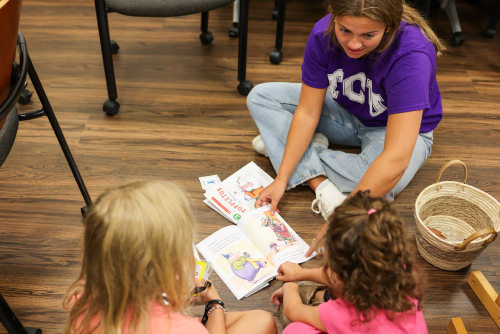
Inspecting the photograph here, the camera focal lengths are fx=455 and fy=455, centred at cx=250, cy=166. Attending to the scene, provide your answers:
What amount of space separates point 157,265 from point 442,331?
89cm

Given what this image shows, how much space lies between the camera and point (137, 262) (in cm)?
77

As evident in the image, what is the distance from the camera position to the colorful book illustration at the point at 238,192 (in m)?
1.52

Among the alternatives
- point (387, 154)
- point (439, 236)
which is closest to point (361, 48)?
point (387, 154)

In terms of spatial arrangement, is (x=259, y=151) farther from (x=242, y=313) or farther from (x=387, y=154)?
(x=242, y=313)

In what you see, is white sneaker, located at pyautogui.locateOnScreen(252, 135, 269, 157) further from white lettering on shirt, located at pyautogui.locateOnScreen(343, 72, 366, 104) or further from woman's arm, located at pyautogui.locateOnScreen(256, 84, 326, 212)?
white lettering on shirt, located at pyautogui.locateOnScreen(343, 72, 366, 104)

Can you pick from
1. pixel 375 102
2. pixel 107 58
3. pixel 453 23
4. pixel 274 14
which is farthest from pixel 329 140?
pixel 453 23

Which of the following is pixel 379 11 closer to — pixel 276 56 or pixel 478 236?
pixel 478 236

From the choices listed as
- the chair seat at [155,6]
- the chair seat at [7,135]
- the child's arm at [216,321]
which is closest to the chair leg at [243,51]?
the chair seat at [155,6]

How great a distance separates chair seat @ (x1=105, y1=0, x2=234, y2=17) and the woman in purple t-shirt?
0.37m

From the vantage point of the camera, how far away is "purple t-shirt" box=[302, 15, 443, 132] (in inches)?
49.1

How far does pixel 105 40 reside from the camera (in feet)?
5.55

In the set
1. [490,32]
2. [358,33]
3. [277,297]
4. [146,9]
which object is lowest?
[277,297]

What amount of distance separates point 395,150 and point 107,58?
112 centimetres

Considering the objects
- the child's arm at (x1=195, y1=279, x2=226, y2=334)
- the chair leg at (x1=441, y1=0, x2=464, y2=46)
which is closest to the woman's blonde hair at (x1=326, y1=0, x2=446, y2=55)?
the child's arm at (x1=195, y1=279, x2=226, y2=334)
